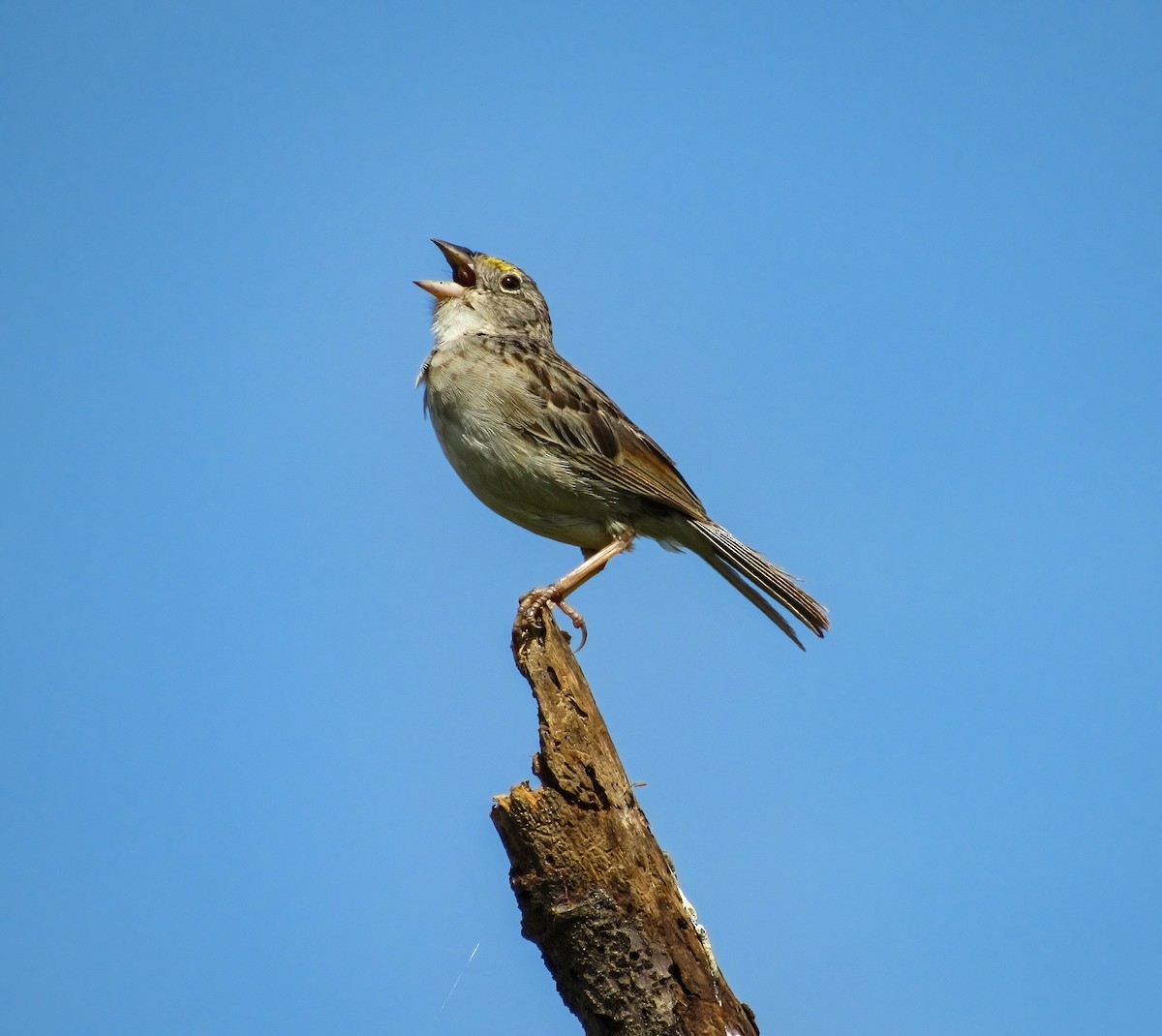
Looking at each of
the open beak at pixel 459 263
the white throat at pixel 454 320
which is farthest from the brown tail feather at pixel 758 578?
the open beak at pixel 459 263

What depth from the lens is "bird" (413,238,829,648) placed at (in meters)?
7.47

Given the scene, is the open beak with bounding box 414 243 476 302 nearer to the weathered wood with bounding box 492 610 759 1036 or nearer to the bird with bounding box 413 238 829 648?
the bird with bounding box 413 238 829 648

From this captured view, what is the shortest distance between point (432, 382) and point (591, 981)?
392 cm

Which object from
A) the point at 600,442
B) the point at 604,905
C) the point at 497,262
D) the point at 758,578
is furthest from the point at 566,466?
the point at 604,905

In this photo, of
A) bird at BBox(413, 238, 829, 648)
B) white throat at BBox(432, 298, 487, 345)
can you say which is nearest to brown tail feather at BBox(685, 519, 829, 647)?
bird at BBox(413, 238, 829, 648)

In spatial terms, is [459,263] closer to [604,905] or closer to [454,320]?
[454,320]

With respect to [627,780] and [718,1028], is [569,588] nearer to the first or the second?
[627,780]

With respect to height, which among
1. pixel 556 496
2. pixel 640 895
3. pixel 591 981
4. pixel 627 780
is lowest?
pixel 591 981

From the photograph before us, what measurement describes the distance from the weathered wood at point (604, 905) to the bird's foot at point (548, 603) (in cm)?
115

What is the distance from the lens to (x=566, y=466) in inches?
297

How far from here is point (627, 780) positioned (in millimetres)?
5602

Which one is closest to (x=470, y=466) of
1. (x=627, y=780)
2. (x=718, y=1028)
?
(x=627, y=780)

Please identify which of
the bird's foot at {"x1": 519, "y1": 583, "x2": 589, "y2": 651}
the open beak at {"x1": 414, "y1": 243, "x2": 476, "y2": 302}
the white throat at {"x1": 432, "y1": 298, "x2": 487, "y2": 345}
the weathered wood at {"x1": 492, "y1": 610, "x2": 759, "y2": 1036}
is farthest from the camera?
the open beak at {"x1": 414, "y1": 243, "x2": 476, "y2": 302}

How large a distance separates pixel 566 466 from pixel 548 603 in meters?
1.11
